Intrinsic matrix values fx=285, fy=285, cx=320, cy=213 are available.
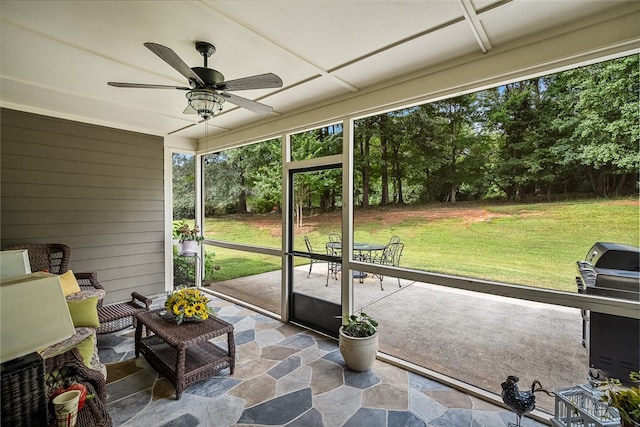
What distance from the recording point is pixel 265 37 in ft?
7.27

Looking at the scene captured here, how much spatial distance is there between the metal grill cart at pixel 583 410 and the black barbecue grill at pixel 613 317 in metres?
0.39

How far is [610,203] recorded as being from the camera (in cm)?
228

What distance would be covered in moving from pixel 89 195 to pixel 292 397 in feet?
13.6

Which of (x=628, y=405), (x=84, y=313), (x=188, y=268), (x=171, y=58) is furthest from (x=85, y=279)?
(x=628, y=405)

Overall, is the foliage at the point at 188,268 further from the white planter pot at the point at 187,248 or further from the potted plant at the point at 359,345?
the potted plant at the point at 359,345

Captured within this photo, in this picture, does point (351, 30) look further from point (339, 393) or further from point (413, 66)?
point (339, 393)

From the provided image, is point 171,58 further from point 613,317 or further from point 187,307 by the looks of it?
point 613,317

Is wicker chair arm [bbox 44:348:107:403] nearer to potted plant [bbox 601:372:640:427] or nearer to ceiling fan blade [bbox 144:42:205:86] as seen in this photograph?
ceiling fan blade [bbox 144:42:205:86]

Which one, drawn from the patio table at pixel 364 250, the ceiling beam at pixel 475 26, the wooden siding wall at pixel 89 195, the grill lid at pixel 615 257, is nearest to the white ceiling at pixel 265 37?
the ceiling beam at pixel 475 26

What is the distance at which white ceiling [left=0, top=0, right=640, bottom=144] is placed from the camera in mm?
1875

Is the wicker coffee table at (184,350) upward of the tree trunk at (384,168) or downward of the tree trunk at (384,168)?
downward

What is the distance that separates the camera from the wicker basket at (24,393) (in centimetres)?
116

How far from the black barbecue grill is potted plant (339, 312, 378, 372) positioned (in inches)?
65.8

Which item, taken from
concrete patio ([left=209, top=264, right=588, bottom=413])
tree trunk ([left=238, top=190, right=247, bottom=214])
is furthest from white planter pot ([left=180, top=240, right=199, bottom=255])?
concrete patio ([left=209, top=264, right=588, bottom=413])
